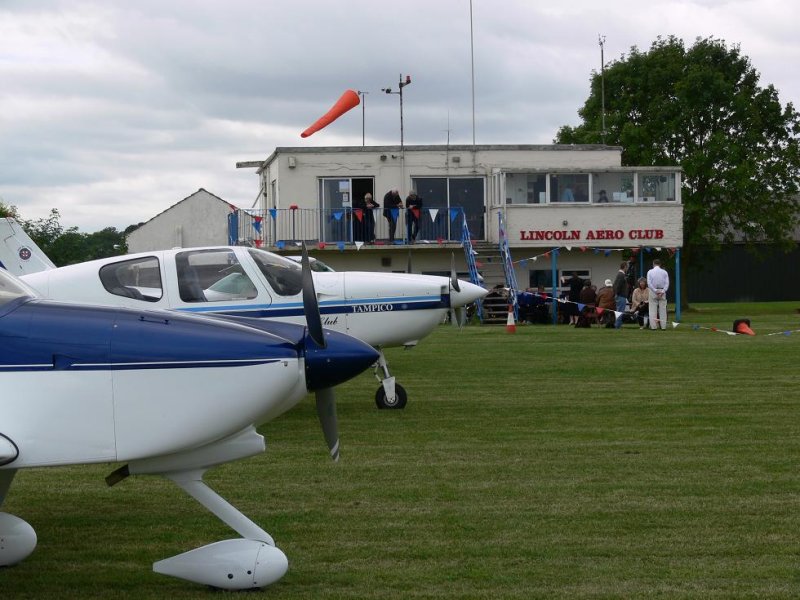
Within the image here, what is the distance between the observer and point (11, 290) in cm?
541

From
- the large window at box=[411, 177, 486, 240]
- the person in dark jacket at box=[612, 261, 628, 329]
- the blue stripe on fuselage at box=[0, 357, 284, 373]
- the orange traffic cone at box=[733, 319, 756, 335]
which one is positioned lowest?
the orange traffic cone at box=[733, 319, 756, 335]

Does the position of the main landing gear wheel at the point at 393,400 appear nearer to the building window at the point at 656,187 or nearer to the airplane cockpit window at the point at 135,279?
the airplane cockpit window at the point at 135,279

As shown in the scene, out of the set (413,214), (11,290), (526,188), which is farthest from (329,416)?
(526,188)

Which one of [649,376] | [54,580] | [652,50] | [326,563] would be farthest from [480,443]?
[652,50]

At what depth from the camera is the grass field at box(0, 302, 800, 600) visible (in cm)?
573

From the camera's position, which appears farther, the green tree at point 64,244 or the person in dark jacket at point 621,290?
the green tree at point 64,244

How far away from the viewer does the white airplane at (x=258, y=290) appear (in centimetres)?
1109

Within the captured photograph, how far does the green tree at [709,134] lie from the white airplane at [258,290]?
32412 mm

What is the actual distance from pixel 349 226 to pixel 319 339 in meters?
28.8

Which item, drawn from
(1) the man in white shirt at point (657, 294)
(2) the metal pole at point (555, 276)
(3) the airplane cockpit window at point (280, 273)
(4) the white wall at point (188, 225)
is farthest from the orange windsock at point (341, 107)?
(4) the white wall at point (188, 225)

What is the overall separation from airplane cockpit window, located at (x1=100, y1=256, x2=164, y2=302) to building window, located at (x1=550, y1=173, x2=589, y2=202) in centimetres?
2462

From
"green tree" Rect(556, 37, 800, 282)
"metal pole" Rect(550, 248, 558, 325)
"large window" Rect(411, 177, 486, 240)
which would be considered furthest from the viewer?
"green tree" Rect(556, 37, 800, 282)

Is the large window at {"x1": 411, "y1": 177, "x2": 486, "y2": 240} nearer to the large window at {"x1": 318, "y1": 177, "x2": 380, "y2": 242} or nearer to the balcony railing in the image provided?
the balcony railing

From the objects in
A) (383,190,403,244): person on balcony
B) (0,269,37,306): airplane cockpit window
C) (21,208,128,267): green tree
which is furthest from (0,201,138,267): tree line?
(0,269,37,306): airplane cockpit window
